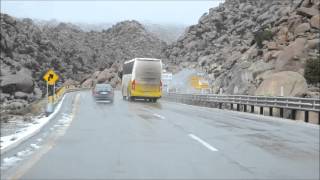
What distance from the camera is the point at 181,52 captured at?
122500 mm

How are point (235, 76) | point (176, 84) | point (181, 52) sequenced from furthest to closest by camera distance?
1. point (181, 52)
2. point (176, 84)
3. point (235, 76)

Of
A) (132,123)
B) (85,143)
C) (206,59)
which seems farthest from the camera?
(206,59)

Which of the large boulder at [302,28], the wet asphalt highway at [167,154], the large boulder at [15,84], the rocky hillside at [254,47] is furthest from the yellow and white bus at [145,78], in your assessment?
the large boulder at [15,84]

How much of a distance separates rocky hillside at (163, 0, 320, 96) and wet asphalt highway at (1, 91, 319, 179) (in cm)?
1814

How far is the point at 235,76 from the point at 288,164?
43914 mm

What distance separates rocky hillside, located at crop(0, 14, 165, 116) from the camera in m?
76.2

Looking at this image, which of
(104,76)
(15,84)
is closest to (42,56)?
(104,76)

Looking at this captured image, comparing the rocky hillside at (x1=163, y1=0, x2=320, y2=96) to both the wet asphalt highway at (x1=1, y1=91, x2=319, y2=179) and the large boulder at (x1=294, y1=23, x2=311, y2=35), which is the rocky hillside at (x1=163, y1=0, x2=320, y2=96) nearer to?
the large boulder at (x1=294, y1=23, x2=311, y2=35)

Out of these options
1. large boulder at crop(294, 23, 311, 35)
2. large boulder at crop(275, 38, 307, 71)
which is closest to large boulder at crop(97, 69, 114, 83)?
large boulder at crop(294, 23, 311, 35)

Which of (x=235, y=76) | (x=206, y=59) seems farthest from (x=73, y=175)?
(x=206, y=59)

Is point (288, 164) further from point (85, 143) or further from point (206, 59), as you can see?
point (206, 59)

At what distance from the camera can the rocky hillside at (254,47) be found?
44250mm

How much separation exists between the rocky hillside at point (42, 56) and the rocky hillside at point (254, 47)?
20.7 m

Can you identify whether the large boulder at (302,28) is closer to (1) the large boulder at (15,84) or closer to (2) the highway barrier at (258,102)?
(2) the highway barrier at (258,102)
